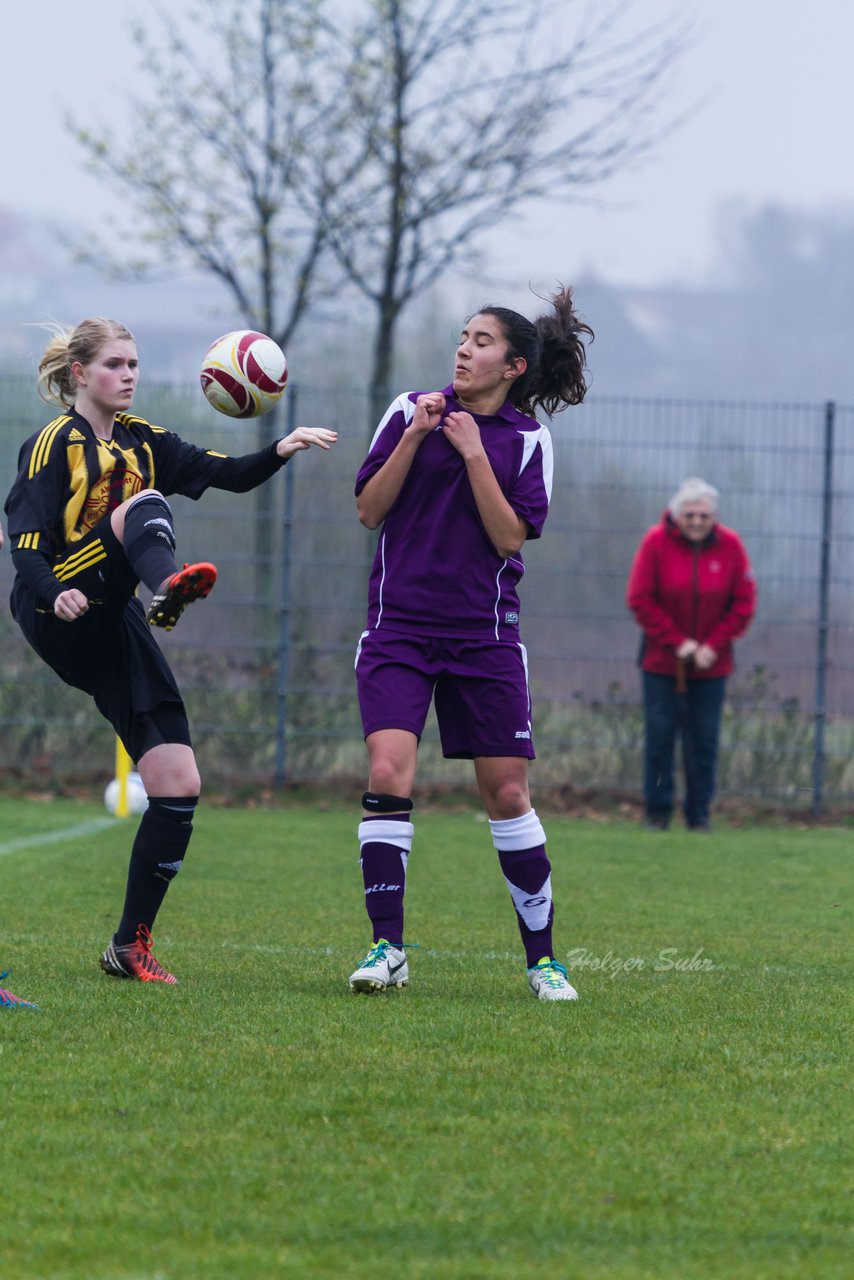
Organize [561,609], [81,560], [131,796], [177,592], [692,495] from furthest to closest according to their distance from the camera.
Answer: [561,609], [131,796], [692,495], [81,560], [177,592]

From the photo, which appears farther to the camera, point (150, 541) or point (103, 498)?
point (103, 498)

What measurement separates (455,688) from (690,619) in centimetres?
618

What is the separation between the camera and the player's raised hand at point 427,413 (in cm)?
493

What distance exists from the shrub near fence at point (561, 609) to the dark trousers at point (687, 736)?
2.98 ft

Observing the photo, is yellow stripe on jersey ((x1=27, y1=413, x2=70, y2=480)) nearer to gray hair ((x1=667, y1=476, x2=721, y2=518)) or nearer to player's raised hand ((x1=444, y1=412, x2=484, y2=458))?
player's raised hand ((x1=444, y1=412, x2=484, y2=458))

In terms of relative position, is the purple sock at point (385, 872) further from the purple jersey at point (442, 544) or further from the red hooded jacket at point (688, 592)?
the red hooded jacket at point (688, 592)

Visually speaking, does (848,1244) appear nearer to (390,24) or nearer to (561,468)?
(561,468)

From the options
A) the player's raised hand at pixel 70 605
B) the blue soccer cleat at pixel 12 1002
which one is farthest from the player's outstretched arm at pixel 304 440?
the blue soccer cleat at pixel 12 1002

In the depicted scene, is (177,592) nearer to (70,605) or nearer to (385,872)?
(70,605)

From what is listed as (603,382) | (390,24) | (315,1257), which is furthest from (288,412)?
(603,382)

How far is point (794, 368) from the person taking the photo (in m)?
57.7

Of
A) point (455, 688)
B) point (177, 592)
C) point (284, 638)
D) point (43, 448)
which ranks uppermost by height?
point (43, 448)

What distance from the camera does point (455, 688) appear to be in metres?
5.06

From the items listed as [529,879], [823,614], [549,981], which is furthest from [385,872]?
[823,614]
